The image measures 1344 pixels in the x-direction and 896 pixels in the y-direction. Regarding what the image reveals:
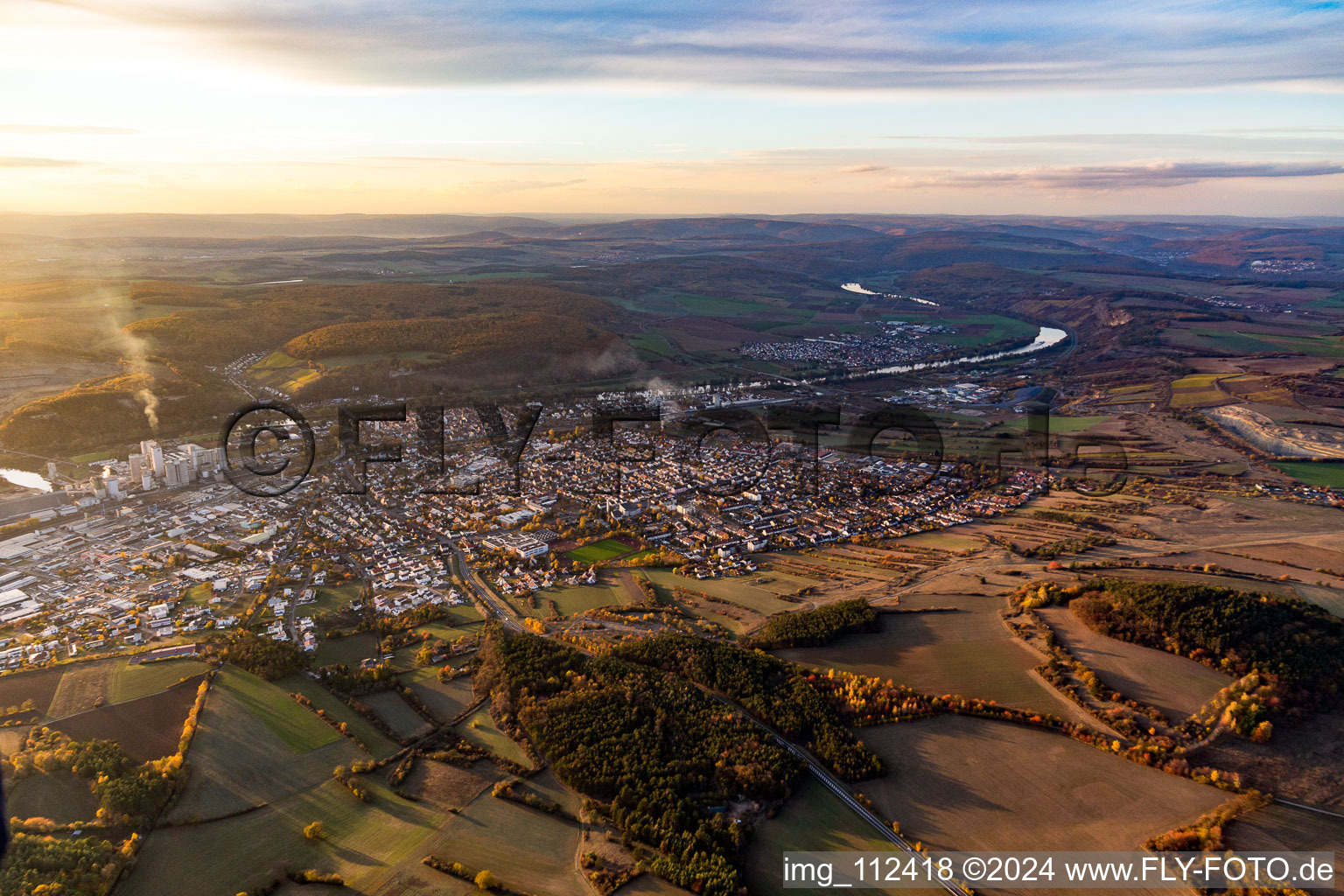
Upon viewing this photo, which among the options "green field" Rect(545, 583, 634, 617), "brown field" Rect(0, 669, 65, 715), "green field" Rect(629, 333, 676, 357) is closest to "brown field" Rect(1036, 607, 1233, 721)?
"green field" Rect(545, 583, 634, 617)

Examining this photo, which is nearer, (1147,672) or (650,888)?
(650,888)

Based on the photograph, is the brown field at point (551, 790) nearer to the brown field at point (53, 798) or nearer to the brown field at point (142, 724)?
the brown field at point (142, 724)

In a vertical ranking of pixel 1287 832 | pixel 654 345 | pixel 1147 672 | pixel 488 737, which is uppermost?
pixel 654 345

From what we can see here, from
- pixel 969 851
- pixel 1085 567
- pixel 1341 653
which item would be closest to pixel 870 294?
pixel 1085 567

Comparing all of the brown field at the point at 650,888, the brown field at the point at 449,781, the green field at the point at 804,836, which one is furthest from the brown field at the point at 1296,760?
the brown field at the point at 449,781

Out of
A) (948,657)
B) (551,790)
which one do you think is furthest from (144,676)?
(948,657)

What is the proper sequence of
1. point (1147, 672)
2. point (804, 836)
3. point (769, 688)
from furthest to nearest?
1. point (1147, 672)
2. point (769, 688)
3. point (804, 836)

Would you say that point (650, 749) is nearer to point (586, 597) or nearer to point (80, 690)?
point (586, 597)
